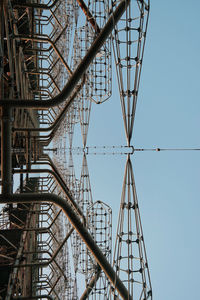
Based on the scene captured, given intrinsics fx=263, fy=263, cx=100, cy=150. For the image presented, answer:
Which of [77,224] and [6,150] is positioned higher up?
[6,150]

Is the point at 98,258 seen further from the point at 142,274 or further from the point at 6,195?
the point at 6,195

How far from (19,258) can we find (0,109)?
4559 millimetres

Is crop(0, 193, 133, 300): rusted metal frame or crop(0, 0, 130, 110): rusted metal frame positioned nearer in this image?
crop(0, 0, 130, 110): rusted metal frame

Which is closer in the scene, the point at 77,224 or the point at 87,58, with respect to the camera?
the point at 87,58

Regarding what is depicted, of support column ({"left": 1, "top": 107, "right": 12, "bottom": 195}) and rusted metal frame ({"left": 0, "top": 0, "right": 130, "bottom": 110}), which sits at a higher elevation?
rusted metal frame ({"left": 0, "top": 0, "right": 130, "bottom": 110})

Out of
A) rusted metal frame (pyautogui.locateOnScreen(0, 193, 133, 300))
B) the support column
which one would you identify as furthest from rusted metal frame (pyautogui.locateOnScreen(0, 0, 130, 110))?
rusted metal frame (pyautogui.locateOnScreen(0, 193, 133, 300))

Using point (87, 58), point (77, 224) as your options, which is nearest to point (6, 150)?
point (77, 224)

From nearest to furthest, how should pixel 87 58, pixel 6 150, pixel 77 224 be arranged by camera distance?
pixel 6 150 < pixel 87 58 < pixel 77 224

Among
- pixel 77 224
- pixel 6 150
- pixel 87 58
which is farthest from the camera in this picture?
pixel 77 224

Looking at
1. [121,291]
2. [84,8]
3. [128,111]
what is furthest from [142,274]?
[84,8]

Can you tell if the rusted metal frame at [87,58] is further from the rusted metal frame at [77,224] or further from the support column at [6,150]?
the rusted metal frame at [77,224]

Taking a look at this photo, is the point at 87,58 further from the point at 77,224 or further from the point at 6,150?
the point at 77,224

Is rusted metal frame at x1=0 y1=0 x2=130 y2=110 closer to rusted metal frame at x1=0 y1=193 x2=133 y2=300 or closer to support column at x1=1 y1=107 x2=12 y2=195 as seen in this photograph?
support column at x1=1 y1=107 x2=12 y2=195

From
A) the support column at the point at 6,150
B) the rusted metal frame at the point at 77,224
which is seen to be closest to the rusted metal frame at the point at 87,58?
the support column at the point at 6,150
